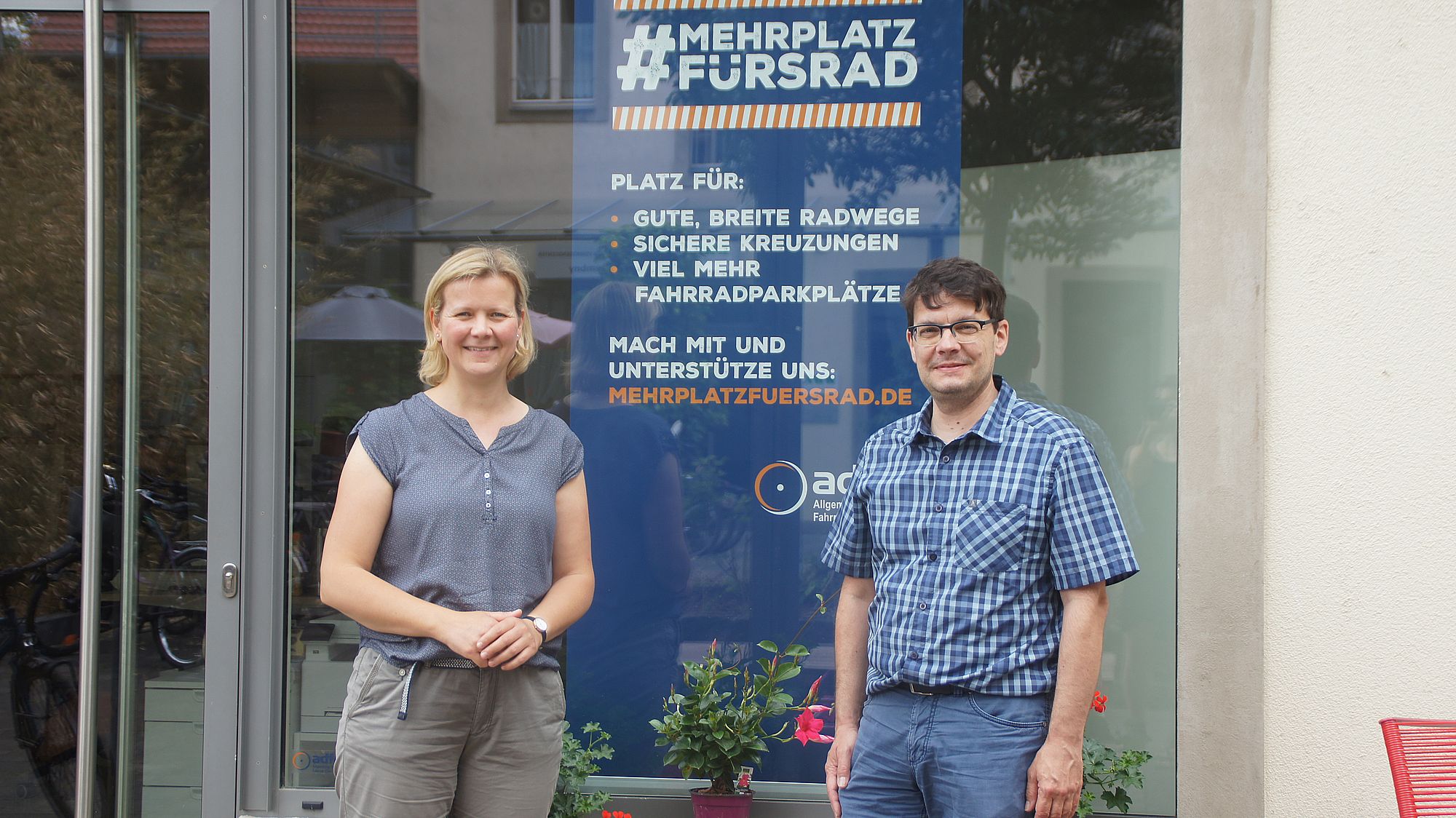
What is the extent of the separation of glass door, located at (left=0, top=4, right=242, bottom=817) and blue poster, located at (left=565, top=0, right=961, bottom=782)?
131 centimetres

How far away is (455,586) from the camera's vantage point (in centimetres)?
252

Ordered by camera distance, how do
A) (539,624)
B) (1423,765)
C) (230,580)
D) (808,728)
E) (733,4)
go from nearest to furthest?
(1423,765)
(539,624)
(808,728)
(230,580)
(733,4)

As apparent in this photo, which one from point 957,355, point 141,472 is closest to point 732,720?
point 957,355

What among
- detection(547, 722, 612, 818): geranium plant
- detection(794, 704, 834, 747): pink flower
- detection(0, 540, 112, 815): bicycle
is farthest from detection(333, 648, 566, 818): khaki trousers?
detection(0, 540, 112, 815): bicycle

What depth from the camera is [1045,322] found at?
13.2 feet

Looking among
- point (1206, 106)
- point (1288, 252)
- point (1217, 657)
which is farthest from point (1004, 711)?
point (1206, 106)

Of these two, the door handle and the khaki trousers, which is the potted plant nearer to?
the khaki trousers

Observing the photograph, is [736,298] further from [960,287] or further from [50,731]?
[50,731]

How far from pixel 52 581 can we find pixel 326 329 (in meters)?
1.34

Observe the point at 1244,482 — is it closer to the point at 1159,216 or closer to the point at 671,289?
the point at 1159,216

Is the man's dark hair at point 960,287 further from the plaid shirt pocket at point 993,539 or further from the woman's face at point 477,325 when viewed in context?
the woman's face at point 477,325

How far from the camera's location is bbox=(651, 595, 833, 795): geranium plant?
3.67 metres

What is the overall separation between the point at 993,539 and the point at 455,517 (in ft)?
3.89

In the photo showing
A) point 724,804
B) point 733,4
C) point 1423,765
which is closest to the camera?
point 1423,765
